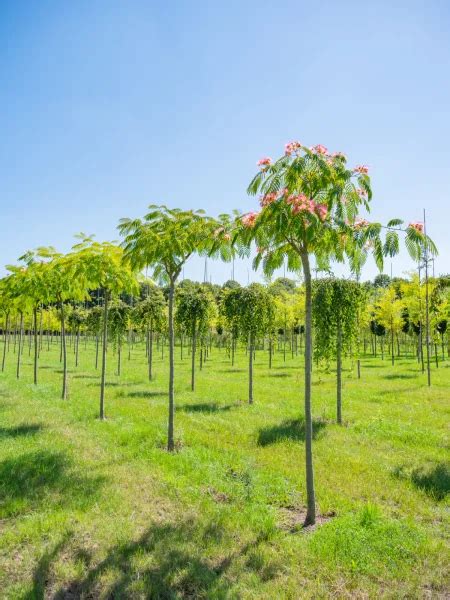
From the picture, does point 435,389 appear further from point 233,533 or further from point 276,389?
point 233,533

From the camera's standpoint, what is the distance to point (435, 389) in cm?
1731

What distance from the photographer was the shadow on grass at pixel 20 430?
9383 millimetres

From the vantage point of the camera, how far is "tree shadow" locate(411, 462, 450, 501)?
21.1 ft

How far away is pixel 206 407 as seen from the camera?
521 inches

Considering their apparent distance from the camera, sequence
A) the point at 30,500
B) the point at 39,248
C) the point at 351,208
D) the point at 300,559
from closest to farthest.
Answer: the point at 300,559, the point at 351,208, the point at 30,500, the point at 39,248

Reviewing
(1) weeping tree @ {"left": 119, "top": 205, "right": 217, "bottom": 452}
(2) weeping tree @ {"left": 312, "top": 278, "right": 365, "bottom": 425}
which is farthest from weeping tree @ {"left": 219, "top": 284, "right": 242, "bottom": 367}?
(1) weeping tree @ {"left": 119, "top": 205, "right": 217, "bottom": 452}

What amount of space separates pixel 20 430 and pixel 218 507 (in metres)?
6.34

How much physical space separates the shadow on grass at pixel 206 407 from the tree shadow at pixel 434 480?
6673 millimetres

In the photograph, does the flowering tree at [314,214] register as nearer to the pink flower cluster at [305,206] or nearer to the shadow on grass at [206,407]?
the pink flower cluster at [305,206]

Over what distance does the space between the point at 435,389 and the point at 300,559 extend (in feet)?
50.0

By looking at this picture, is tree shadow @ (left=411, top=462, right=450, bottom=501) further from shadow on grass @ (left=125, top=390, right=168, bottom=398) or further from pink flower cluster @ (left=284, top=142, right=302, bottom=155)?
shadow on grass @ (left=125, top=390, right=168, bottom=398)

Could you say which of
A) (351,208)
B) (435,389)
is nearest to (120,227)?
(351,208)

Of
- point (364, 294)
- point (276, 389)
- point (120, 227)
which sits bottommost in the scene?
point (276, 389)

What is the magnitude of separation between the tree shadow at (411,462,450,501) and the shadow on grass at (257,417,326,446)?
2.76m
